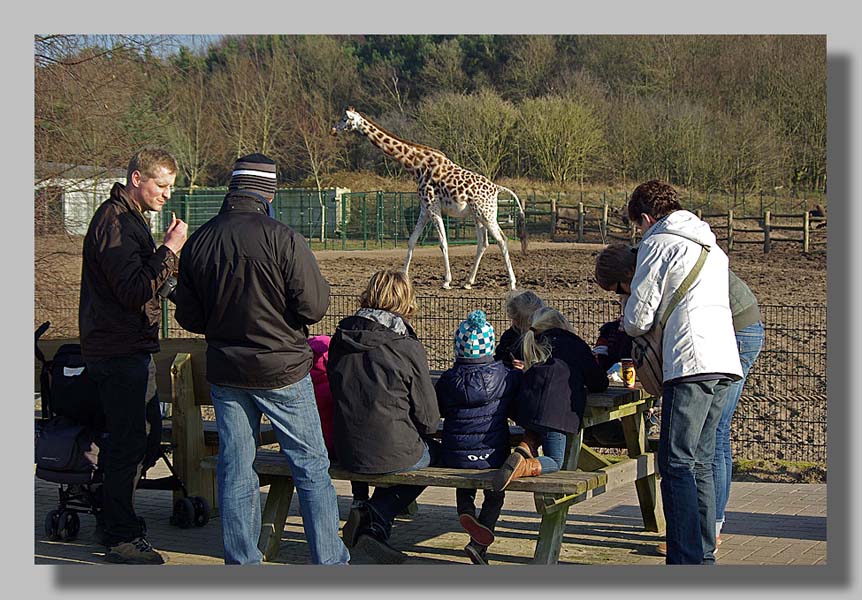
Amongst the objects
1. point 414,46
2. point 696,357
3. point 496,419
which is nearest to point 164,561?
point 496,419

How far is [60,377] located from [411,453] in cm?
203

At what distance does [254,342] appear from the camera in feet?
17.5

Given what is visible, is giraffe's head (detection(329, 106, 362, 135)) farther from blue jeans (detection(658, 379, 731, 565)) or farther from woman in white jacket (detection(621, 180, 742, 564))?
blue jeans (detection(658, 379, 731, 565))

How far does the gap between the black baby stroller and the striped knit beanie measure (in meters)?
1.44

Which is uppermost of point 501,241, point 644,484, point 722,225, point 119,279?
point 722,225

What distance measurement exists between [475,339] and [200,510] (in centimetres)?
214

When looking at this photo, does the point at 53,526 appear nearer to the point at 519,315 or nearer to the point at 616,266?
the point at 519,315

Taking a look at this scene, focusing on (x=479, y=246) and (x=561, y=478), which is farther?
Result: (x=479, y=246)

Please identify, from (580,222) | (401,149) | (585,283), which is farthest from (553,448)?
(580,222)

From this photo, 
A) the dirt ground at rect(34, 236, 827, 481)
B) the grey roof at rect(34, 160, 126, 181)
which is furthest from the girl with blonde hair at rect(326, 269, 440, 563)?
the grey roof at rect(34, 160, 126, 181)

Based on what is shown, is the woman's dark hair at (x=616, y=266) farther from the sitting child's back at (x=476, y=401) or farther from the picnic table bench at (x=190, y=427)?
the picnic table bench at (x=190, y=427)

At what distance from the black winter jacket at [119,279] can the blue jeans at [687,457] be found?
8.24 ft

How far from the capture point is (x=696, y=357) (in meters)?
5.32

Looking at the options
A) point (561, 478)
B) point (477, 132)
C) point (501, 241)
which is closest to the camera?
point (561, 478)
